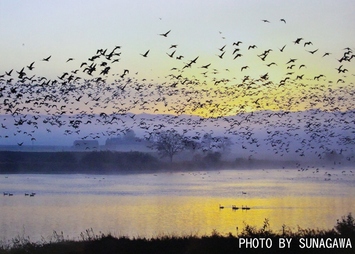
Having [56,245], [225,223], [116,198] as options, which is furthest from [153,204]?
[56,245]

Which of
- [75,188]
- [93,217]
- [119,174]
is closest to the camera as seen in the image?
[93,217]

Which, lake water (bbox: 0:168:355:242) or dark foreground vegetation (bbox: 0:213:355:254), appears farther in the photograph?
lake water (bbox: 0:168:355:242)

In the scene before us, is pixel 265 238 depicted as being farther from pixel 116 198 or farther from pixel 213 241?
pixel 116 198

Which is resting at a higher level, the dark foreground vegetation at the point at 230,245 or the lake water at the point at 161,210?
the dark foreground vegetation at the point at 230,245

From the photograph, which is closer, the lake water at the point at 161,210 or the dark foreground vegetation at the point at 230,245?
the dark foreground vegetation at the point at 230,245

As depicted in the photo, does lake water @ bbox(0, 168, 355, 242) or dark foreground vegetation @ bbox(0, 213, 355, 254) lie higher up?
dark foreground vegetation @ bbox(0, 213, 355, 254)

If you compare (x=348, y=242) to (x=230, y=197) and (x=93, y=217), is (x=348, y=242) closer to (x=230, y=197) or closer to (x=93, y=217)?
(x=93, y=217)

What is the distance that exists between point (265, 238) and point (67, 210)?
34.1 meters

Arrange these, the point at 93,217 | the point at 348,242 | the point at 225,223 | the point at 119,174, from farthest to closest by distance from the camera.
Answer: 1. the point at 119,174
2. the point at 93,217
3. the point at 225,223
4. the point at 348,242

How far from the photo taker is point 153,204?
5559 cm

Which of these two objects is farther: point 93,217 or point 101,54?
point 93,217

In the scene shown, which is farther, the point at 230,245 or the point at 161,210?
the point at 161,210

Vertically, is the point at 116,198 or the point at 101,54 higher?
the point at 101,54

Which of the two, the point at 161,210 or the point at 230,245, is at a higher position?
the point at 230,245
